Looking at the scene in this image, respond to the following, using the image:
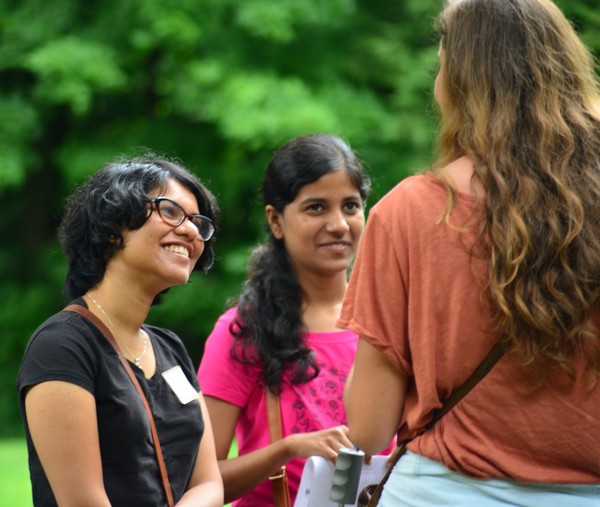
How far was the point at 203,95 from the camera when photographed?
40.0ft

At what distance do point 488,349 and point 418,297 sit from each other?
176 millimetres

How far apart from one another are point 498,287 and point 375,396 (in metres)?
0.36

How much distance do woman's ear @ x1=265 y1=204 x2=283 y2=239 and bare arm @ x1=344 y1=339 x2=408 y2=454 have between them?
130 centimetres

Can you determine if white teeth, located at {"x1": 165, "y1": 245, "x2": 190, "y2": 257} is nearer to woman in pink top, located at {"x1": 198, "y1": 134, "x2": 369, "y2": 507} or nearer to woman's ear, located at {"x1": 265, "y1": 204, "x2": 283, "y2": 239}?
woman in pink top, located at {"x1": 198, "y1": 134, "x2": 369, "y2": 507}

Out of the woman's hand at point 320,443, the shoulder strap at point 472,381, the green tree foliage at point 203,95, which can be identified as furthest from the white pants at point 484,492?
the green tree foliage at point 203,95

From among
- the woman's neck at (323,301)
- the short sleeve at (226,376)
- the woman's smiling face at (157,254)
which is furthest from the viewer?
the woman's neck at (323,301)

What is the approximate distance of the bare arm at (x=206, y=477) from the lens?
2.77m

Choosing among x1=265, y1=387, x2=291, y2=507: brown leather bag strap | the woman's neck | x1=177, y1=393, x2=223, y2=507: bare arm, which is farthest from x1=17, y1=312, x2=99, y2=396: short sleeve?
the woman's neck

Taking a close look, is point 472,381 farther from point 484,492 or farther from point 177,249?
point 177,249

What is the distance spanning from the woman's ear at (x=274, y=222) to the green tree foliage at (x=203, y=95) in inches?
304

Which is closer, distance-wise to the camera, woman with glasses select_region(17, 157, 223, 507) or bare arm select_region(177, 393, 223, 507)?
woman with glasses select_region(17, 157, 223, 507)

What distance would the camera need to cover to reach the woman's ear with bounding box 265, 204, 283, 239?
3.50 meters

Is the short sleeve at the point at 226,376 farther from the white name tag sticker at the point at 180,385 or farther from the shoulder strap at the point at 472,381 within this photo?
the shoulder strap at the point at 472,381

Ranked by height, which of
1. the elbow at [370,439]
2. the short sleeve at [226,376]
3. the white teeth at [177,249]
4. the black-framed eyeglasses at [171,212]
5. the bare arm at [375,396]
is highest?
the black-framed eyeglasses at [171,212]
